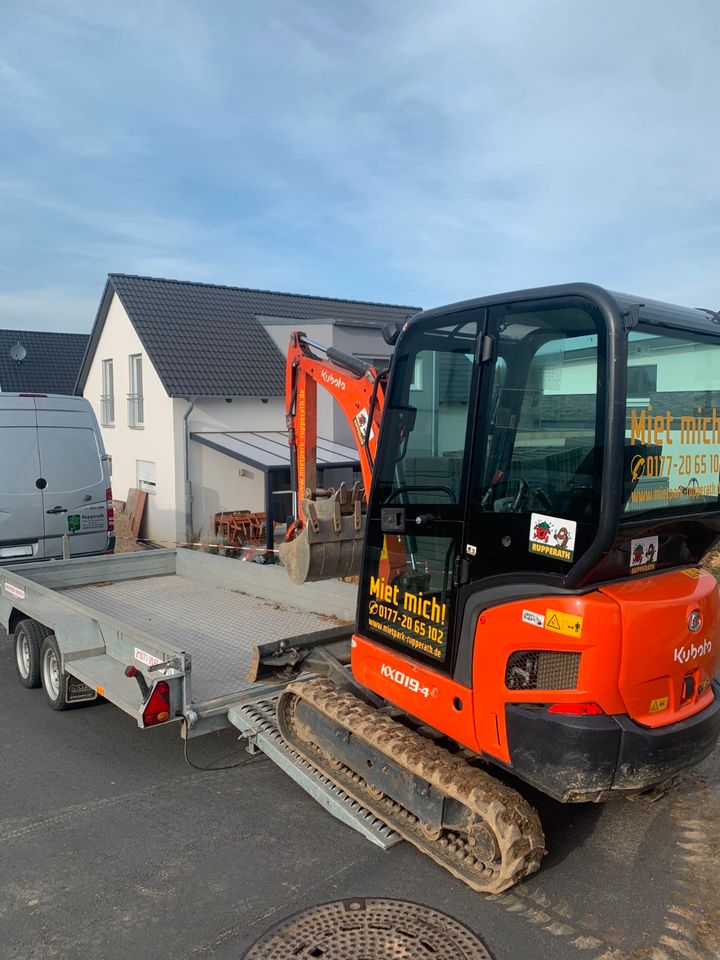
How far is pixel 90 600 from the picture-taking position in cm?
726

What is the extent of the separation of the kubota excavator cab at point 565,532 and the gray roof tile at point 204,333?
12.3 m

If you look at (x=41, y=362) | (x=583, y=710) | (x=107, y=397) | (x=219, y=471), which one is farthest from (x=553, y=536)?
(x=41, y=362)

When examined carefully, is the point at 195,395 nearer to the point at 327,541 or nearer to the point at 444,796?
the point at 327,541

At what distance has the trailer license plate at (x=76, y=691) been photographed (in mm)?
6043

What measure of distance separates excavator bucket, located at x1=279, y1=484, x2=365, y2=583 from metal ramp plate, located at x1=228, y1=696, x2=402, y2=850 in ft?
2.84

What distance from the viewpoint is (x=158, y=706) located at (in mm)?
4430

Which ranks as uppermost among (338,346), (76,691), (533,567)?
(338,346)

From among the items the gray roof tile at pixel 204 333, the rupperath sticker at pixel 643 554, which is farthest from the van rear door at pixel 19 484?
the rupperath sticker at pixel 643 554

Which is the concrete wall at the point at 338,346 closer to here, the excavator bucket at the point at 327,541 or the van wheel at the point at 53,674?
the van wheel at the point at 53,674

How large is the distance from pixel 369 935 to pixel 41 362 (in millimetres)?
27139

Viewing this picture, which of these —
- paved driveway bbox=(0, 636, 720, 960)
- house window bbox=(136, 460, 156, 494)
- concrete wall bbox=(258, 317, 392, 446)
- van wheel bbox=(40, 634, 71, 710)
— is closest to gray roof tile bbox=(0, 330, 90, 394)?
house window bbox=(136, 460, 156, 494)

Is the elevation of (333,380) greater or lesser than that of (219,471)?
greater

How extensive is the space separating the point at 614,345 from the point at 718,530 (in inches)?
53.4

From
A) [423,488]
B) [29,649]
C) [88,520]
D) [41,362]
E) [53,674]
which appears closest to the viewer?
[423,488]
